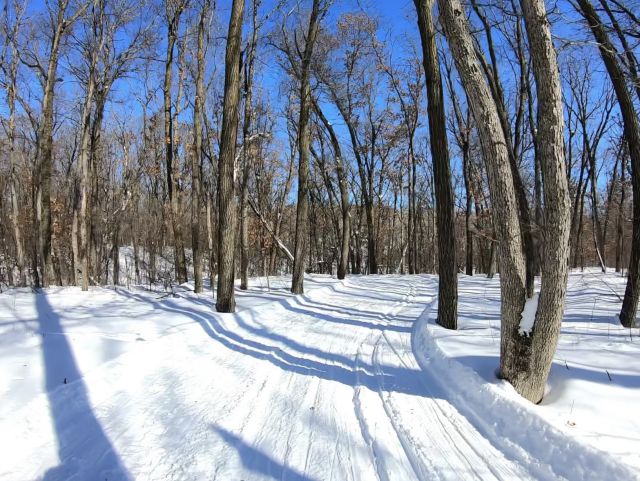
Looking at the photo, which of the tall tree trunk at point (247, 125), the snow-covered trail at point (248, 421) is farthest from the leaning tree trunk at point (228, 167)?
the tall tree trunk at point (247, 125)

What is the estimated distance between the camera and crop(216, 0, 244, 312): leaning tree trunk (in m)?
8.50

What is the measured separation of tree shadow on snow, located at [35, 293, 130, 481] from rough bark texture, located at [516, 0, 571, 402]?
3.73m

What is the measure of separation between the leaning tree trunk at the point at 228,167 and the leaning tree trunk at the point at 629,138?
6831 mm

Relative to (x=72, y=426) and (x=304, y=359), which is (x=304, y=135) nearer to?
(x=304, y=359)

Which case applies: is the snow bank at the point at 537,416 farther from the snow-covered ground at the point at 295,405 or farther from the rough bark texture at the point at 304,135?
the rough bark texture at the point at 304,135

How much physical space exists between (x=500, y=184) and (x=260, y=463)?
11.8 feet

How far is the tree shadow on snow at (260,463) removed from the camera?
2.84 metres

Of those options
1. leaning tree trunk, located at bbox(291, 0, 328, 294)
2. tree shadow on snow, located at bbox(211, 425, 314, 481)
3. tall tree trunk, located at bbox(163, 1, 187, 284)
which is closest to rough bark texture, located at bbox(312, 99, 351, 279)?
leaning tree trunk, located at bbox(291, 0, 328, 294)

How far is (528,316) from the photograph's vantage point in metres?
4.04

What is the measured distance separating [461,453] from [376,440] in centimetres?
68

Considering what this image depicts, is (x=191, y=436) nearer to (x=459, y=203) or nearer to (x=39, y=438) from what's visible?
(x=39, y=438)

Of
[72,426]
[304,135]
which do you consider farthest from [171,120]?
[72,426]

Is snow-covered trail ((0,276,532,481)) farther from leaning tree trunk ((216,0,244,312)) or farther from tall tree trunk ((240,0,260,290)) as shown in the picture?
tall tree trunk ((240,0,260,290))

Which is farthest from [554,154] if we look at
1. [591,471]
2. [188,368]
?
[188,368]
